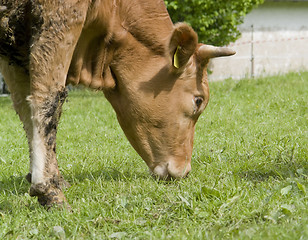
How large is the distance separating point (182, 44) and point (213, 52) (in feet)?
1.02

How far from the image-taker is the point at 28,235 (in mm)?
3594

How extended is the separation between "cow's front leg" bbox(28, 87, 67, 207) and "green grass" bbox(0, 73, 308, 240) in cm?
15

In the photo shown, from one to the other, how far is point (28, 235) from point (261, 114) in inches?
222

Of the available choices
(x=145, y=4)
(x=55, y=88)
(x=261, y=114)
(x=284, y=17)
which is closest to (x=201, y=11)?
(x=261, y=114)

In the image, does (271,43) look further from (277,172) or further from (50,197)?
(50,197)

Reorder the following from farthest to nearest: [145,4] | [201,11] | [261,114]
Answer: [201,11]
[261,114]
[145,4]

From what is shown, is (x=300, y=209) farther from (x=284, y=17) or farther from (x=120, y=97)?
(x=284, y=17)

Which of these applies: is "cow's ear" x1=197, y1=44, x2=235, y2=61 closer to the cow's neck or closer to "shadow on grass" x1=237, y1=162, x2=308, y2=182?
the cow's neck

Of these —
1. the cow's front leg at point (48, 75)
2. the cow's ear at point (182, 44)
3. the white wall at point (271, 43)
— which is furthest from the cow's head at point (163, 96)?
the white wall at point (271, 43)

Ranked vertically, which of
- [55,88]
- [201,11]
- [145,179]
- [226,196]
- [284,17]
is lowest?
[284,17]

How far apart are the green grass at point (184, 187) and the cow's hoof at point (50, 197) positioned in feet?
0.30

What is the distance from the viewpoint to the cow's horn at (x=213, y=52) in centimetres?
476

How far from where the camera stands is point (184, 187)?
4441mm

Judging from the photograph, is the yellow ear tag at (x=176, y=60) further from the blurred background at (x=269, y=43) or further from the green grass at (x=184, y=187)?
the blurred background at (x=269, y=43)
